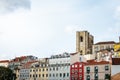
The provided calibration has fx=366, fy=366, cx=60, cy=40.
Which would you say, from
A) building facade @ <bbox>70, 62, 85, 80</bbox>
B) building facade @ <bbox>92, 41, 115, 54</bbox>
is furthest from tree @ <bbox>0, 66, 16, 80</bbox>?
building facade @ <bbox>92, 41, 115, 54</bbox>

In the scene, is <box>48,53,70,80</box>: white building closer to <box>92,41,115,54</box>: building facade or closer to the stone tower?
<box>92,41,115,54</box>: building facade

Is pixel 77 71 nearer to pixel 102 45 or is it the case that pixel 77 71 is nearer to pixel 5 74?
pixel 5 74

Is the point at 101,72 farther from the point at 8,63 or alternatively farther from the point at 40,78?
the point at 8,63

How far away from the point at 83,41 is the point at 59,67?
192 ft

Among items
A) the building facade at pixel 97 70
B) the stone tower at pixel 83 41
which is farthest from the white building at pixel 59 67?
the stone tower at pixel 83 41

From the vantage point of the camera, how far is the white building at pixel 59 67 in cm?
11806

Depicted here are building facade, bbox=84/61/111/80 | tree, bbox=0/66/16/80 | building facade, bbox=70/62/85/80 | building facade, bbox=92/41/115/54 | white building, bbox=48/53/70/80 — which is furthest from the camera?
building facade, bbox=92/41/115/54

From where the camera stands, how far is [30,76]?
442ft

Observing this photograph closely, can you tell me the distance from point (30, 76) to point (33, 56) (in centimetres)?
3330

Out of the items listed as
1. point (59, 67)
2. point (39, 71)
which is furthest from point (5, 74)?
point (59, 67)

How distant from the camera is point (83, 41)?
179m

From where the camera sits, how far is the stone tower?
177 m

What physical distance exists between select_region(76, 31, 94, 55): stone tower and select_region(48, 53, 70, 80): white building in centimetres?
4937

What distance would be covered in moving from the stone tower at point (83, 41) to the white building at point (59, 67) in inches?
1944
